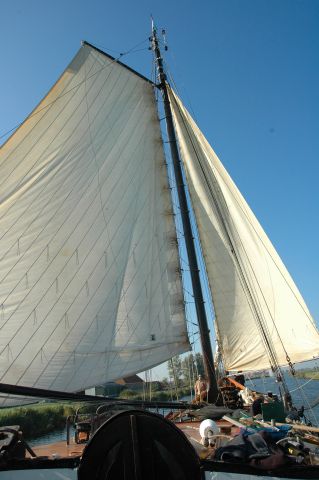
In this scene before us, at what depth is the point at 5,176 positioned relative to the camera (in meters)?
8.30

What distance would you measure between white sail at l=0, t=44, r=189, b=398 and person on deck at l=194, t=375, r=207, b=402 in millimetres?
985

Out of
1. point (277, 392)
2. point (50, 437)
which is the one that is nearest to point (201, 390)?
point (50, 437)

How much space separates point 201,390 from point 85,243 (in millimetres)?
5053

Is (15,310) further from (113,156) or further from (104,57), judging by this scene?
(104,57)

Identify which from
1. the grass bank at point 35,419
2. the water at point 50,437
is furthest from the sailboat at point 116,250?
the grass bank at point 35,419

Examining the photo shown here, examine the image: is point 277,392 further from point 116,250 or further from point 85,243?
point 85,243

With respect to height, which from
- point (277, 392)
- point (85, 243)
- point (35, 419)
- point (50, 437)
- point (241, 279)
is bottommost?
point (50, 437)

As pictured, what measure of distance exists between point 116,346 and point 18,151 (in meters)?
5.31

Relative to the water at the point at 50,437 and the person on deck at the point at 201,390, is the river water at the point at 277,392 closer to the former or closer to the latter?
the water at the point at 50,437

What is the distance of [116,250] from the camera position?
9445 millimetres

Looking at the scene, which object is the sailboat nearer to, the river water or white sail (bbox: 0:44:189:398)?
white sail (bbox: 0:44:189:398)

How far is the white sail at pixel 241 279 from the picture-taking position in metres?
10.4

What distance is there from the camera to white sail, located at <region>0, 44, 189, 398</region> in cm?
729

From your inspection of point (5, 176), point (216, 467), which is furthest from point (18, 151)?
point (216, 467)
